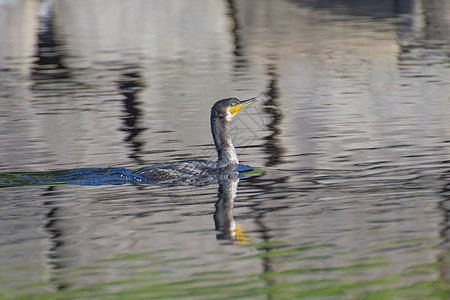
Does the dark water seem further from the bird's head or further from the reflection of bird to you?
the bird's head

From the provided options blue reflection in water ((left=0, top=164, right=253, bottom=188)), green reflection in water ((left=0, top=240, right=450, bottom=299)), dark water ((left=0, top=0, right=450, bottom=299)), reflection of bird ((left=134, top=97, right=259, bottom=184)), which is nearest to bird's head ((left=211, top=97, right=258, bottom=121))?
reflection of bird ((left=134, top=97, right=259, bottom=184))

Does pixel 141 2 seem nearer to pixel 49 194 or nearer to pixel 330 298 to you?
pixel 49 194

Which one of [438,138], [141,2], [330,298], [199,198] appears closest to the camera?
[330,298]

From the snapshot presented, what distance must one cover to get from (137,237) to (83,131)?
17.1ft

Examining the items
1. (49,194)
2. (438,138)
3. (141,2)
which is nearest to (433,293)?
(49,194)

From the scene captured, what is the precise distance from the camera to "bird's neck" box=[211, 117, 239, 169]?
30.8 ft

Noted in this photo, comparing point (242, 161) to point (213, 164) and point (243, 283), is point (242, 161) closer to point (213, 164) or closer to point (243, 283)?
point (213, 164)

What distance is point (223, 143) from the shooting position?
9.53 m

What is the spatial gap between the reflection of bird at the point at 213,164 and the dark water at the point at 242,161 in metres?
0.22

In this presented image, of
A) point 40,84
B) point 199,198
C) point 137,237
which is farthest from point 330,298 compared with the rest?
point 40,84

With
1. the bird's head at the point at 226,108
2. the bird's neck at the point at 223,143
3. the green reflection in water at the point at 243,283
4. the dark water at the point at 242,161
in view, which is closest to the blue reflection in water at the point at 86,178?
the dark water at the point at 242,161

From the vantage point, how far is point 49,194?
8266 mm

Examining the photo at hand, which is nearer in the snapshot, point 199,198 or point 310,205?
point 310,205

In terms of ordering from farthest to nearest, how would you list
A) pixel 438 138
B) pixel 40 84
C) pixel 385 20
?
1. pixel 385 20
2. pixel 40 84
3. pixel 438 138
